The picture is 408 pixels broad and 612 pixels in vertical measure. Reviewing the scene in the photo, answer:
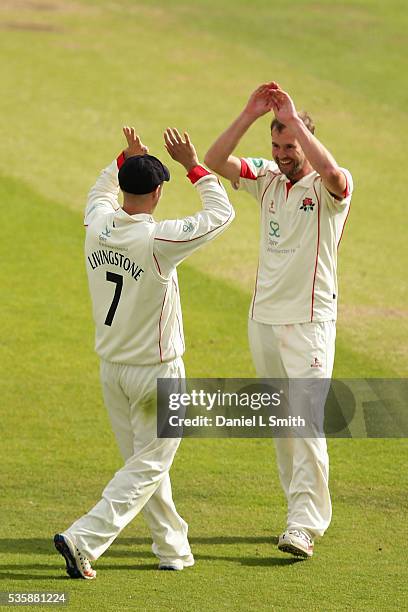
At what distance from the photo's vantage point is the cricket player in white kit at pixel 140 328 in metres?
6.57

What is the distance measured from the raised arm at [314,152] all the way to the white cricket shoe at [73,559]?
247cm

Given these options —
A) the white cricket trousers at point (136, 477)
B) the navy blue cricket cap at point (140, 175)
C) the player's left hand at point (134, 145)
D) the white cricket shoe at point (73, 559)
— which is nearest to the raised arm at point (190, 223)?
the navy blue cricket cap at point (140, 175)

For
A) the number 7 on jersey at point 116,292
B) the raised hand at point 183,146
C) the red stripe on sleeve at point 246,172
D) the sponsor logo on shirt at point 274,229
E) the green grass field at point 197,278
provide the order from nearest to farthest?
the number 7 on jersey at point 116,292 → the raised hand at point 183,146 → the green grass field at point 197,278 → the sponsor logo on shirt at point 274,229 → the red stripe on sleeve at point 246,172

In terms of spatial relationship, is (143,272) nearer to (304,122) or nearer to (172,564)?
(304,122)

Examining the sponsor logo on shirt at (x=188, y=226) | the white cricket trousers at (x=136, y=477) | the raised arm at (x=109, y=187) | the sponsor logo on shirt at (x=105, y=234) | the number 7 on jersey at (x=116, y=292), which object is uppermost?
the raised arm at (x=109, y=187)

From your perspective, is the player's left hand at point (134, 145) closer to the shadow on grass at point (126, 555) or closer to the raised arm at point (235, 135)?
the raised arm at point (235, 135)

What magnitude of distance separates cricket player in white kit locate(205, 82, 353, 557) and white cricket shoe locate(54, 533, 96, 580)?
115cm

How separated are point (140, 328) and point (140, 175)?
0.82 metres

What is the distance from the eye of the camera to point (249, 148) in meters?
17.9

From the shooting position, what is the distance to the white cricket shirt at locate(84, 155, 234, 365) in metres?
6.56

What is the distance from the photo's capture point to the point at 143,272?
660cm

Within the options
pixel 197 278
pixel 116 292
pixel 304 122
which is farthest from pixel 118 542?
pixel 197 278

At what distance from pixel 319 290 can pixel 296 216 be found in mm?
457

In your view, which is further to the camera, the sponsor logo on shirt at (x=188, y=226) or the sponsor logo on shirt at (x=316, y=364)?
the sponsor logo on shirt at (x=316, y=364)
